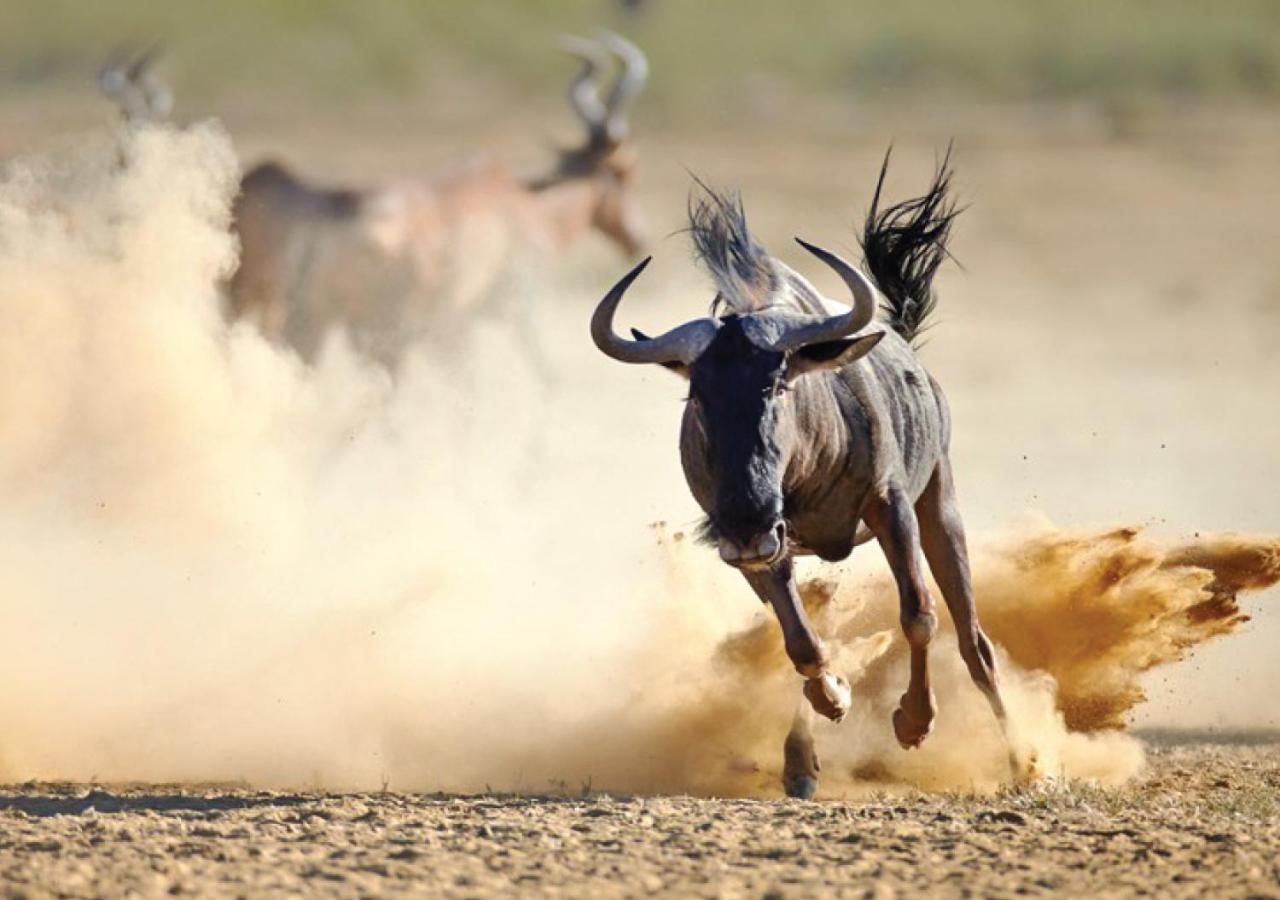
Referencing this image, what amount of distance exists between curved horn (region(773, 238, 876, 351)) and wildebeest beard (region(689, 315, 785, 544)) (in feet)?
0.28

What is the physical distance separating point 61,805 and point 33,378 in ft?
14.1

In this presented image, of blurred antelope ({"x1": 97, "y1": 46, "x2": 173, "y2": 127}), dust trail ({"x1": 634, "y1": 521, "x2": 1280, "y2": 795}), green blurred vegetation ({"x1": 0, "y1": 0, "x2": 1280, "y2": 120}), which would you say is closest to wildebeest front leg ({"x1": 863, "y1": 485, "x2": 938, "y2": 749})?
dust trail ({"x1": 634, "y1": 521, "x2": 1280, "y2": 795})

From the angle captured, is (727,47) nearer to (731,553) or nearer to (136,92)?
(136,92)

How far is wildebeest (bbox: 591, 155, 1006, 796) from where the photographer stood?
8242 millimetres

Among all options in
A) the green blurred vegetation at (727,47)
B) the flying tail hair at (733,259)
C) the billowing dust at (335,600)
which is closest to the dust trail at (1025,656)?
the billowing dust at (335,600)

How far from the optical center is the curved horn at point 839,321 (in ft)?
27.7

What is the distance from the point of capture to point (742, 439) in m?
8.20

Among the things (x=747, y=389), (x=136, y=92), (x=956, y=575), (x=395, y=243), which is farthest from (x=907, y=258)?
(x=136, y=92)

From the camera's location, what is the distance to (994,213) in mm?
33062

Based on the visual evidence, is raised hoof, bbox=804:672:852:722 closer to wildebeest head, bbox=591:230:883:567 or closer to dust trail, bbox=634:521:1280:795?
wildebeest head, bbox=591:230:883:567

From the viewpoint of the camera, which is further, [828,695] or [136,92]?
[136,92]

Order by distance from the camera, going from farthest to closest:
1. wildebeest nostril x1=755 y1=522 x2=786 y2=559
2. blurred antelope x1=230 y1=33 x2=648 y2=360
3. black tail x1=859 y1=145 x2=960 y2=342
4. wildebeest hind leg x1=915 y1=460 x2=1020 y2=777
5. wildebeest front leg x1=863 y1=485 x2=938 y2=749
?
blurred antelope x1=230 y1=33 x2=648 y2=360, black tail x1=859 y1=145 x2=960 y2=342, wildebeest hind leg x1=915 y1=460 x2=1020 y2=777, wildebeest front leg x1=863 y1=485 x2=938 y2=749, wildebeest nostril x1=755 y1=522 x2=786 y2=559

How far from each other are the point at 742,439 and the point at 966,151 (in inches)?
1145

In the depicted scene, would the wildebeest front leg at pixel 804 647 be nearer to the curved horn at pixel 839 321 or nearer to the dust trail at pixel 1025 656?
the curved horn at pixel 839 321
